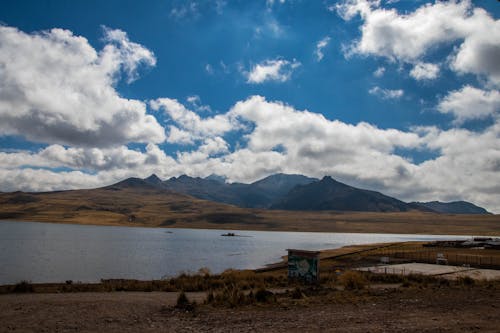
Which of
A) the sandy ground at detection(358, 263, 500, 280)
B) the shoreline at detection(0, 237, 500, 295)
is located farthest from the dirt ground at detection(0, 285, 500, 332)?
the sandy ground at detection(358, 263, 500, 280)

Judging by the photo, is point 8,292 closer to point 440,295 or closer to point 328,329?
point 328,329

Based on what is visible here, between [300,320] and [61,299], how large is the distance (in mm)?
12684

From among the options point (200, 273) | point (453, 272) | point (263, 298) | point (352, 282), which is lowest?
point (200, 273)

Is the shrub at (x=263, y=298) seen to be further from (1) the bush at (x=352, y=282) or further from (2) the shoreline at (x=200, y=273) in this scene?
(2) the shoreline at (x=200, y=273)

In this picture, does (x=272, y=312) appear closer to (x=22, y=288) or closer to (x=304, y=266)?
(x=304, y=266)

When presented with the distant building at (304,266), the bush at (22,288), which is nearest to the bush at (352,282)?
the distant building at (304,266)

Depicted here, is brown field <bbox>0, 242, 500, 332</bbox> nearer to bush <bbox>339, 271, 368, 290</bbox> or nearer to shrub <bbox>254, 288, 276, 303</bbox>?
shrub <bbox>254, 288, 276, 303</bbox>

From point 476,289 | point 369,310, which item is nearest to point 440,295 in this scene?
point 476,289

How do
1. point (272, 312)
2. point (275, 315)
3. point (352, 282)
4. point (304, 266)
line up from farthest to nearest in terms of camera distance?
point (304, 266) < point (352, 282) < point (272, 312) < point (275, 315)

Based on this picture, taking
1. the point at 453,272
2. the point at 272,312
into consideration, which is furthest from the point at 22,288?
the point at 453,272

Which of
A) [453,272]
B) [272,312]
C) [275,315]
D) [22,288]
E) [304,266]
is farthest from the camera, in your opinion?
[453,272]

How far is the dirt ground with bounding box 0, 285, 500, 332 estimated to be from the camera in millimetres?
14312

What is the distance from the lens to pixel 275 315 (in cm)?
1703

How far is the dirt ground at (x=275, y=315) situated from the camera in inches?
563
